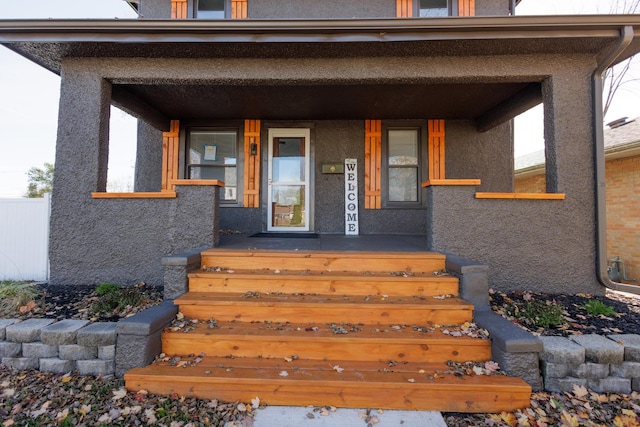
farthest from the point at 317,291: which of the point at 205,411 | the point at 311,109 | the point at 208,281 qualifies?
the point at 311,109

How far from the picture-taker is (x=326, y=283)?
8.98ft

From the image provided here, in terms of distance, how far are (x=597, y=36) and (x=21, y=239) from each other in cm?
726

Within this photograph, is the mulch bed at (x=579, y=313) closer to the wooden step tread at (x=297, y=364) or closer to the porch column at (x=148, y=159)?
the wooden step tread at (x=297, y=364)

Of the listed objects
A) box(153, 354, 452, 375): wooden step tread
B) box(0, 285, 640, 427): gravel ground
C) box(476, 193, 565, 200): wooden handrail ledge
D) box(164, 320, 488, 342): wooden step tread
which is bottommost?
box(0, 285, 640, 427): gravel ground

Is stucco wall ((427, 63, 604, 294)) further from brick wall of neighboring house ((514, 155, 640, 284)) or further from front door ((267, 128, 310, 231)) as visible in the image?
brick wall of neighboring house ((514, 155, 640, 284))

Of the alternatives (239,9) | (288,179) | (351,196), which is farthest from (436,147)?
(239,9)

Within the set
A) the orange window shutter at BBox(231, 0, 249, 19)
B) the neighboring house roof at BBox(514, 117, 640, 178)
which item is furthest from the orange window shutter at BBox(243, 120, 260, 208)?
the neighboring house roof at BBox(514, 117, 640, 178)

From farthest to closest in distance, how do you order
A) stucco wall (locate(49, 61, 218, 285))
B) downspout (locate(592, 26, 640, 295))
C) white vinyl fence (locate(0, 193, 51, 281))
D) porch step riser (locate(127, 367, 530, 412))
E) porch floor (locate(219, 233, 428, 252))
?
1. white vinyl fence (locate(0, 193, 51, 281))
2. porch floor (locate(219, 233, 428, 252))
3. stucco wall (locate(49, 61, 218, 285))
4. downspout (locate(592, 26, 640, 295))
5. porch step riser (locate(127, 367, 530, 412))

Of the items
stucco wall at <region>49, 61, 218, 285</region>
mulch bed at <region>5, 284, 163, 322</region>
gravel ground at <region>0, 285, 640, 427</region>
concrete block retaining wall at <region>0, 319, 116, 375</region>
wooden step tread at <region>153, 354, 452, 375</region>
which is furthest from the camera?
stucco wall at <region>49, 61, 218, 285</region>

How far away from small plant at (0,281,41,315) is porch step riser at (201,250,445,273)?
5.76ft

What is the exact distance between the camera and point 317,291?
2732mm

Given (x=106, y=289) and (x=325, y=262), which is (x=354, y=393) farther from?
(x=106, y=289)

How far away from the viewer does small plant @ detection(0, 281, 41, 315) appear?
269cm

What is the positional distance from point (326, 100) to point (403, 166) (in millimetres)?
1952
